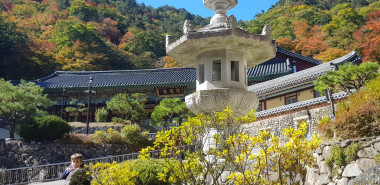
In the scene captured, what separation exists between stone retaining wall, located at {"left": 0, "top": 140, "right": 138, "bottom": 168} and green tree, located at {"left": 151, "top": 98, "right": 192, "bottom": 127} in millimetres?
5014

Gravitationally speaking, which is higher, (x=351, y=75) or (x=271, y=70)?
(x=271, y=70)

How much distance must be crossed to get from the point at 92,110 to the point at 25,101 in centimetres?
1240

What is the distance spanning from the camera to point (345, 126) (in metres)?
9.93

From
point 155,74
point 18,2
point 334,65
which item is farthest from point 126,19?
point 334,65

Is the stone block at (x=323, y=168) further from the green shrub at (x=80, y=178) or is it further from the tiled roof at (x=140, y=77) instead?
the tiled roof at (x=140, y=77)

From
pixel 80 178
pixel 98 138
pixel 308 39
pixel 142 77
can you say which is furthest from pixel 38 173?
pixel 308 39

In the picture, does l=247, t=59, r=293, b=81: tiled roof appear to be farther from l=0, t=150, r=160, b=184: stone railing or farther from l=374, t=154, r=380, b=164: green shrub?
l=374, t=154, r=380, b=164: green shrub

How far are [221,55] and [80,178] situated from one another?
4.19 metres

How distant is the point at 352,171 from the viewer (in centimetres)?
915

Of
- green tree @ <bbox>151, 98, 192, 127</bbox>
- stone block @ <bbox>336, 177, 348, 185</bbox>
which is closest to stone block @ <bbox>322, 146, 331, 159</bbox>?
stone block @ <bbox>336, 177, 348, 185</bbox>

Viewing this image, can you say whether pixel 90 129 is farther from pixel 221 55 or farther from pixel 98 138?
pixel 221 55

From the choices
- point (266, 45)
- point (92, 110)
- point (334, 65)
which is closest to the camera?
point (266, 45)

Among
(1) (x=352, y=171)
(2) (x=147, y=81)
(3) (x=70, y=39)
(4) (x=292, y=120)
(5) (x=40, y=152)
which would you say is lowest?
(5) (x=40, y=152)

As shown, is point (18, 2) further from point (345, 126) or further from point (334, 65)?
point (345, 126)
